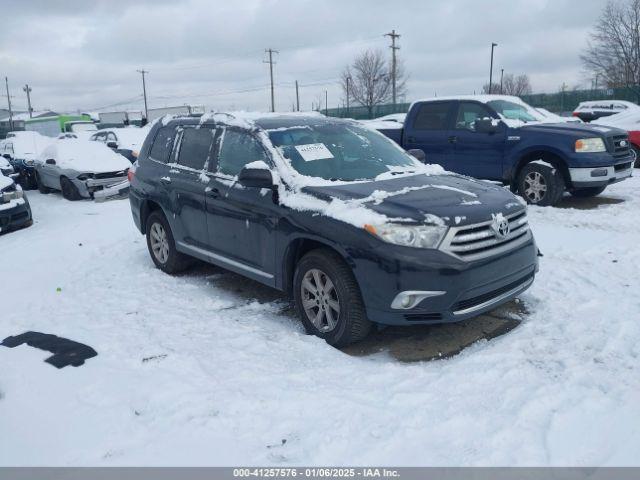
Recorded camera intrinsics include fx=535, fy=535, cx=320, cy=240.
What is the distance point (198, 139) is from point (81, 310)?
82.8 inches

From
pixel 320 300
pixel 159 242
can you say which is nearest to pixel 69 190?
pixel 159 242

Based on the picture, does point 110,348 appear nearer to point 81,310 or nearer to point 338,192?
point 81,310

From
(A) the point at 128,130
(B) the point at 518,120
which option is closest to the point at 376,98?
(A) the point at 128,130

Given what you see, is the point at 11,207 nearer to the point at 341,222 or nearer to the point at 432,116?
the point at 432,116

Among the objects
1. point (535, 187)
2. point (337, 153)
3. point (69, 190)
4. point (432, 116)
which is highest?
point (432, 116)

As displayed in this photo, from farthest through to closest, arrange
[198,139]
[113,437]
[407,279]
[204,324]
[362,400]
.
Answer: [198,139]
[204,324]
[407,279]
[362,400]
[113,437]

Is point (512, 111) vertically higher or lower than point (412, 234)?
higher

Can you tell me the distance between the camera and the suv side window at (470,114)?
948cm

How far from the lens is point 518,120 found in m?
9.39

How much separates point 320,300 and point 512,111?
698 centimetres

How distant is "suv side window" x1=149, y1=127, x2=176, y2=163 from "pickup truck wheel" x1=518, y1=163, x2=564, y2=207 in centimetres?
588

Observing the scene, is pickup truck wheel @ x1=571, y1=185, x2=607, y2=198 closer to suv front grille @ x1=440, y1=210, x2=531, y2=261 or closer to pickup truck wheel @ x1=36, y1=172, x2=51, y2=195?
suv front grille @ x1=440, y1=210, x2=531, y2=261

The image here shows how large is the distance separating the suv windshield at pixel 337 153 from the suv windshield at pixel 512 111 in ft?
15.6

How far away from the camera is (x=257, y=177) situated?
4457mm
